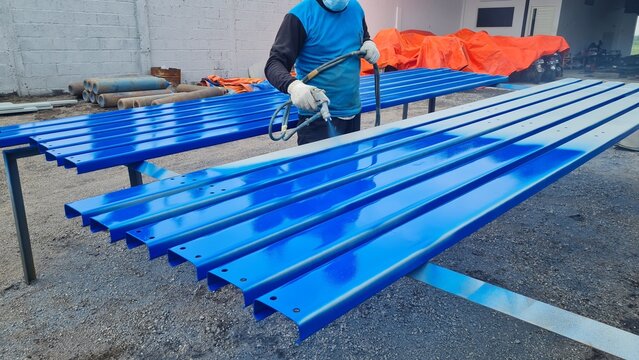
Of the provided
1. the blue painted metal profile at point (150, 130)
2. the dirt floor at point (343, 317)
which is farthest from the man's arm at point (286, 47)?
the dirt floor at point (343, 317)

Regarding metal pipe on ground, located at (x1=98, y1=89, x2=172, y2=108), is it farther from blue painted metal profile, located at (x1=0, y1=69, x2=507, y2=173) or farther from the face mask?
the face mask

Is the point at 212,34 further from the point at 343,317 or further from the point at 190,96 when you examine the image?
the point at 343,317

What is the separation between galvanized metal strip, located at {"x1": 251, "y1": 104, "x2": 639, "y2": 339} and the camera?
87 cm

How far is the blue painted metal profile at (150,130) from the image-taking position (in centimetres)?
200

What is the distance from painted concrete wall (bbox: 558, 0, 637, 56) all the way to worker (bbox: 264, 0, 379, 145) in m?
14.0

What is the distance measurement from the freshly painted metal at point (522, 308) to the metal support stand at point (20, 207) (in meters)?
2.10

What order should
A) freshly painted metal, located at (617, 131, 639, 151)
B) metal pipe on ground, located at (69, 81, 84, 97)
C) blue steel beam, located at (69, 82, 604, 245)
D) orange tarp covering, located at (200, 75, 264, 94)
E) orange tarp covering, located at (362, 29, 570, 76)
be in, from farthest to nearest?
1. orange tarp covering, located at (362, 29, 570, 76)
2. orange tarp covering, located at (200, 75, 264, 94)
3. metal pipe on ground, located at (69, 81, 84, 97)
4. freshly painted metal, located at (617, 131, 639, 151)
5. blue steel beam, located at (69, 82, 604, 245)

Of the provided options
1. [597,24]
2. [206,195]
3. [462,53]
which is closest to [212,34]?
[462,53]

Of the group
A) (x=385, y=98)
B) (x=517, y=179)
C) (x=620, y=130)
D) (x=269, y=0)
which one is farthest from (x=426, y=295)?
(x=269, y=0)

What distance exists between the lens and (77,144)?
215cm

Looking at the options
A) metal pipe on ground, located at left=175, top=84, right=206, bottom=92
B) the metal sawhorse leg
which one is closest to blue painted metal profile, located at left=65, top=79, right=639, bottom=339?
the metal sawhorse leg

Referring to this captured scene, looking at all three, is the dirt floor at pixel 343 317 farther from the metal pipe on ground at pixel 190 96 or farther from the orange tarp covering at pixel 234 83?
the orange tarp covering at pixel 234 83

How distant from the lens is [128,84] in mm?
7586

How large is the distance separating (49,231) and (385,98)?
2558 mm
